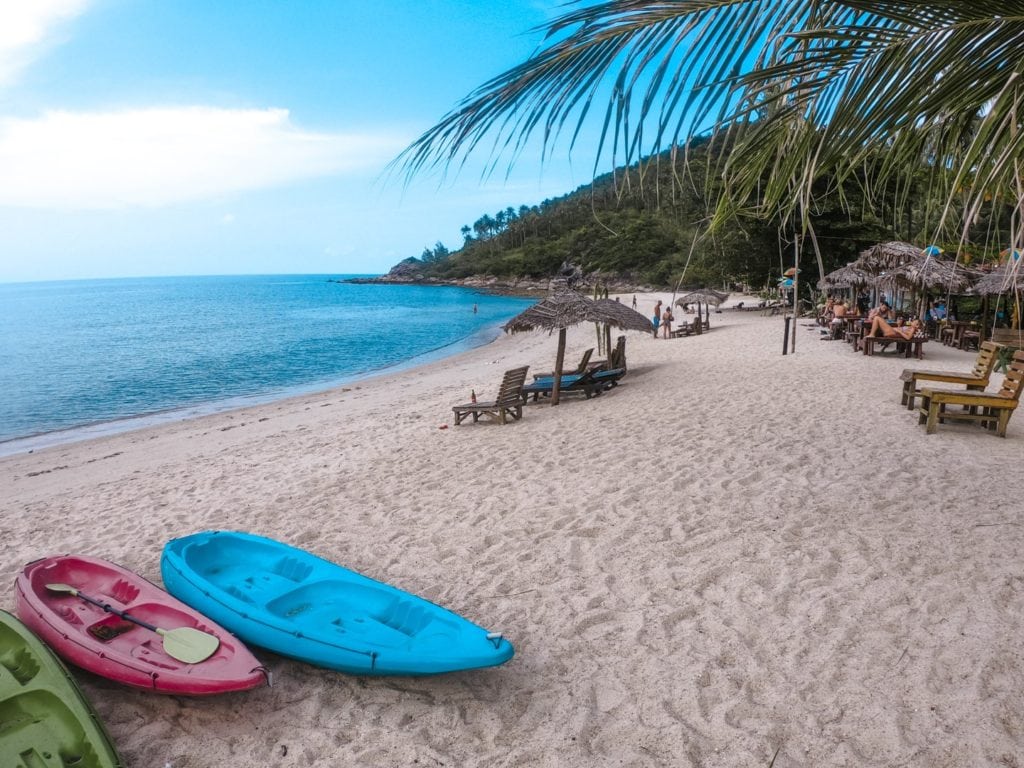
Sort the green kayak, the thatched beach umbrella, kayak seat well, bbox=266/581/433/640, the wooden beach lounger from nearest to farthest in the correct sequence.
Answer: the green kayak
kayak seat well, bbox=266/581/433/640
the thatched beach umbrella
the wooden beach lounger

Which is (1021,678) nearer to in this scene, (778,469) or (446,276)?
(778,469)

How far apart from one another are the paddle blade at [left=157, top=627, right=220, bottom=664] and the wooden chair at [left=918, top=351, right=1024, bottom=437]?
741 centimetres

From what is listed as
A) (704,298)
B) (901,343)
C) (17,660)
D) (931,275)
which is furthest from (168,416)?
(931,275)

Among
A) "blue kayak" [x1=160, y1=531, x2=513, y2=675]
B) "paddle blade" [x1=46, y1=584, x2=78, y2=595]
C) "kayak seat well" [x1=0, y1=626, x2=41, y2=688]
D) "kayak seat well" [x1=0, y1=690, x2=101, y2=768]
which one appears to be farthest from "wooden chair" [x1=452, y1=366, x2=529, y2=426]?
"kayak seat well" [x1=0, y1=690, x2=101, y2=768]

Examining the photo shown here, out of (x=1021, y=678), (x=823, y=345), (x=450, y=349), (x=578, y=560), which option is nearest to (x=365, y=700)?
(x=578, y=560)

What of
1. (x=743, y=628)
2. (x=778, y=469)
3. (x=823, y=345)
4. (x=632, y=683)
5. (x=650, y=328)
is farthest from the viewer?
(x=823, y=345)

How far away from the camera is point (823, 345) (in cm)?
1541

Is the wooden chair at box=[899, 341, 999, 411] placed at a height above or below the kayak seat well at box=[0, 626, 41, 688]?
above

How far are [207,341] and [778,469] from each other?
38.4 metres

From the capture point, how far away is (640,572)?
451 centimetres

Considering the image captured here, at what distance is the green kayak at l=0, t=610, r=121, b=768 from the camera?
2.81m

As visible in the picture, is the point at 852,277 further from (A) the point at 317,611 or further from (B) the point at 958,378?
(A) the point at 317,611

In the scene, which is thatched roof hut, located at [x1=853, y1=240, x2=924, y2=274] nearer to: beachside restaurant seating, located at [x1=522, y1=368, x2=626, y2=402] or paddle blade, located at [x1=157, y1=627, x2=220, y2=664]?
beachside restaurant seating, located at [x1=522, y1=368, x2=626, y2=402]

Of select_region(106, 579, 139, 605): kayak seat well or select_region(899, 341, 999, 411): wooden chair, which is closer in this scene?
select_region(106, 579, 139, 605): kayak seat well
